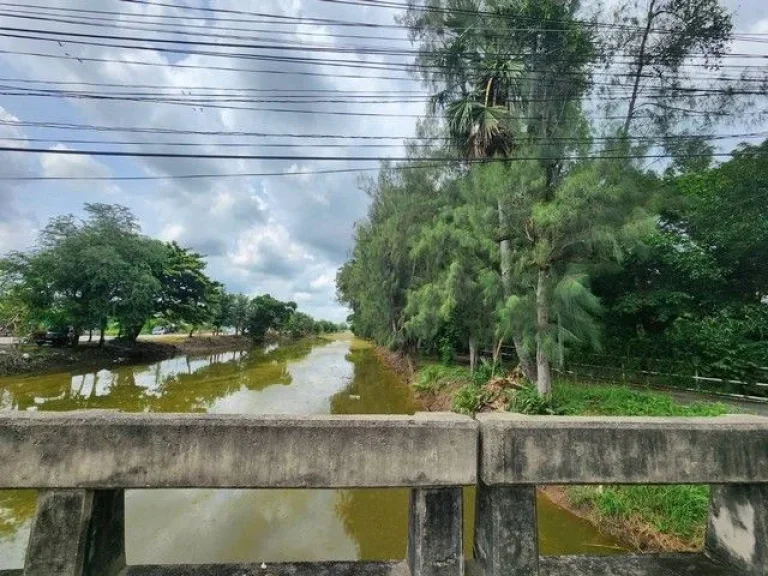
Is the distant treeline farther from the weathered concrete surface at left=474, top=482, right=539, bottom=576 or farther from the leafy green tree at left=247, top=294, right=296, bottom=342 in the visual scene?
the weathered concrete surface at left=474, top=482, right=539, bottom=576

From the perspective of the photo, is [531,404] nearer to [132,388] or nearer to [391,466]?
[391,466]

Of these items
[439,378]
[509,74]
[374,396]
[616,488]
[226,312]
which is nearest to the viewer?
[616,488]

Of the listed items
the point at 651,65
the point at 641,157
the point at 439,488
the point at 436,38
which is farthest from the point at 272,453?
the point at 651,65

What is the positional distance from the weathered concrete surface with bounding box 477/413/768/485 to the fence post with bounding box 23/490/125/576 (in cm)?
179

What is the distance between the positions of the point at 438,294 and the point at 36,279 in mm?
17636

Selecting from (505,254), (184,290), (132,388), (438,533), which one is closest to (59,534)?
(438,533)

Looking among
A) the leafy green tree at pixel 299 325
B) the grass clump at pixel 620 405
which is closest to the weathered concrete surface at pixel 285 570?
the grass clump at pixel 620 405

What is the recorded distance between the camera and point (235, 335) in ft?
125

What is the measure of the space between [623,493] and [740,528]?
4101 millimetres

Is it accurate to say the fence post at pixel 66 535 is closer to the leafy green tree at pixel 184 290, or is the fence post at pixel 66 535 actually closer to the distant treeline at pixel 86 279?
the distant treeline at pixel 86 279

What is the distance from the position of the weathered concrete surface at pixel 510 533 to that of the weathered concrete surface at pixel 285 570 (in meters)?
0.46

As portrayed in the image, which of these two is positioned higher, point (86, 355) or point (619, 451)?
point (619, 451)

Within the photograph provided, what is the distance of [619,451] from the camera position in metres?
1.90

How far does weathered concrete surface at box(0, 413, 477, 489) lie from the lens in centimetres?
171
